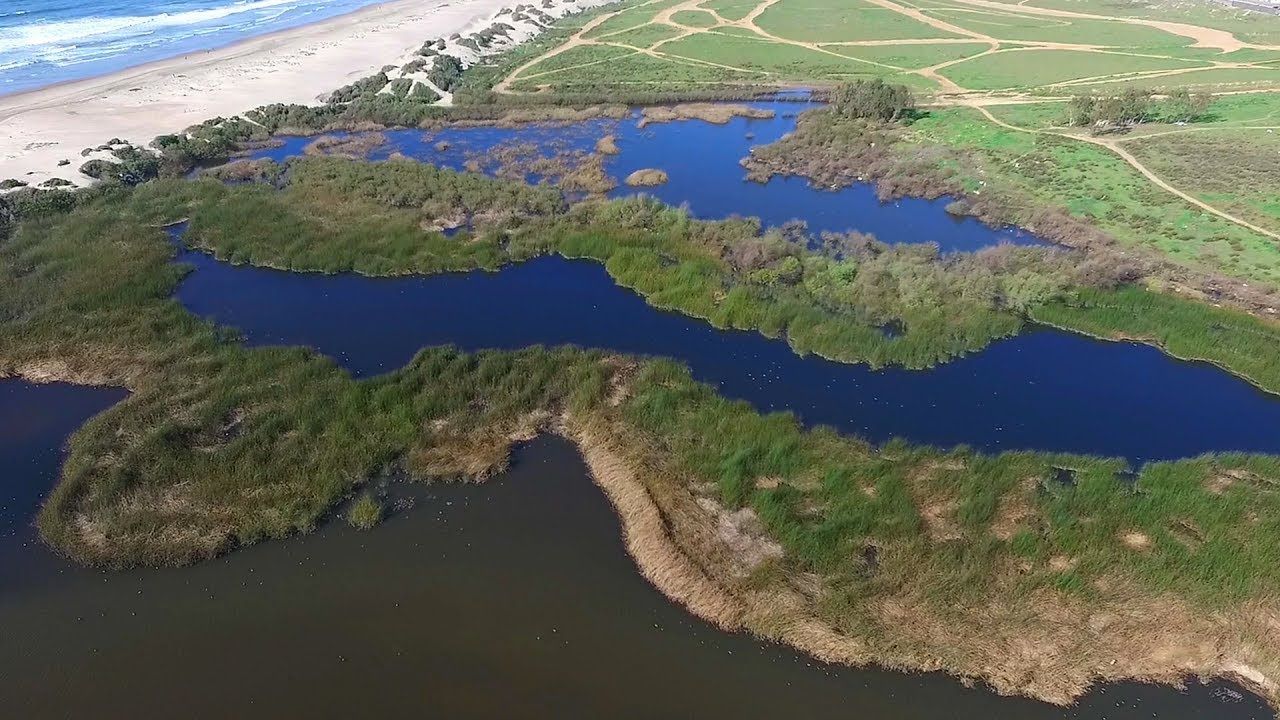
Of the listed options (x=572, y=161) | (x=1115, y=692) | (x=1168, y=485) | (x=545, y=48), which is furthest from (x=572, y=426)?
(x=545, y=48)

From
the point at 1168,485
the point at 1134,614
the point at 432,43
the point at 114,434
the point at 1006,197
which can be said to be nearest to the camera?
the point at 1134,614

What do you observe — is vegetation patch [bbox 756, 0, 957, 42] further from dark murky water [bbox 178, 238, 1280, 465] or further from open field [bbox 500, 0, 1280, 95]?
dark murky water [bbox 178, 238, 1280, 465]

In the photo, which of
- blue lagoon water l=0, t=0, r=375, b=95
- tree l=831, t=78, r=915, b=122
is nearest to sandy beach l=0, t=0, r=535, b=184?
blue lagoon water l=0, t=0, r=375, b=95

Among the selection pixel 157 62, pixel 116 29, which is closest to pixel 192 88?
pixel 157 62

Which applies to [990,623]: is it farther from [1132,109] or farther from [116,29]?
[116,29]

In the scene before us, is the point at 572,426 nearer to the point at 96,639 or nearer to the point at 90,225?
the point at 96,639

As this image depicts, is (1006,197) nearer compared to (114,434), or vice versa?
(114,434)
